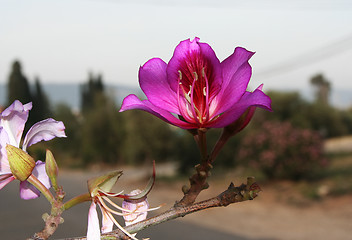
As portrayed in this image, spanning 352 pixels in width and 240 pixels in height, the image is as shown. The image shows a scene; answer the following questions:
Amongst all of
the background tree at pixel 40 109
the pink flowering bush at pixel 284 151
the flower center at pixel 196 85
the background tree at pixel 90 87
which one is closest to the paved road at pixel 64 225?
the pink flowering bush at pixel 284 151

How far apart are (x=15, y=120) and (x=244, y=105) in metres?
0.33

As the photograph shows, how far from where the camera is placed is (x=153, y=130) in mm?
18219

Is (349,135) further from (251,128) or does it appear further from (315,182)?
(315,182)

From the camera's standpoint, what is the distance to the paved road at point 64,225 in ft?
40.9

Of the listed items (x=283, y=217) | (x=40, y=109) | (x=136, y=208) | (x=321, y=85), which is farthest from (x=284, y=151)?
(x=321, y=85)

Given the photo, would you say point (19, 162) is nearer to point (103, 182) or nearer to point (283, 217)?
point (103, 182)

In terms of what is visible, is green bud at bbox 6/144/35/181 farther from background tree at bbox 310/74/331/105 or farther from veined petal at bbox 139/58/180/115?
background tree at bbox 310/74/331/105

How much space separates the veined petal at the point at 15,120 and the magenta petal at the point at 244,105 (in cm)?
28

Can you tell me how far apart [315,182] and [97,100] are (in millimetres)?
15072

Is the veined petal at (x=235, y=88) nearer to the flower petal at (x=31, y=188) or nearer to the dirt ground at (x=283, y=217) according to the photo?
the flower petal at (x=31, y=188)

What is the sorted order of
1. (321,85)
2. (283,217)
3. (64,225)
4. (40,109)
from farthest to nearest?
(321,85) → (64,225) → (283,217) → (40,109)

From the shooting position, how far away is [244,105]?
665 millimetres

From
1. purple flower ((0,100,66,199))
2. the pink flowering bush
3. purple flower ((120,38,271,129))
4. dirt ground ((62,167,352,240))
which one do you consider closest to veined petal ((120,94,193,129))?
purple flower ((120,38,271,129))

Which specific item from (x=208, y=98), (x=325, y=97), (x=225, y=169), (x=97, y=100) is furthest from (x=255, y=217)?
(x=325, y=97)
